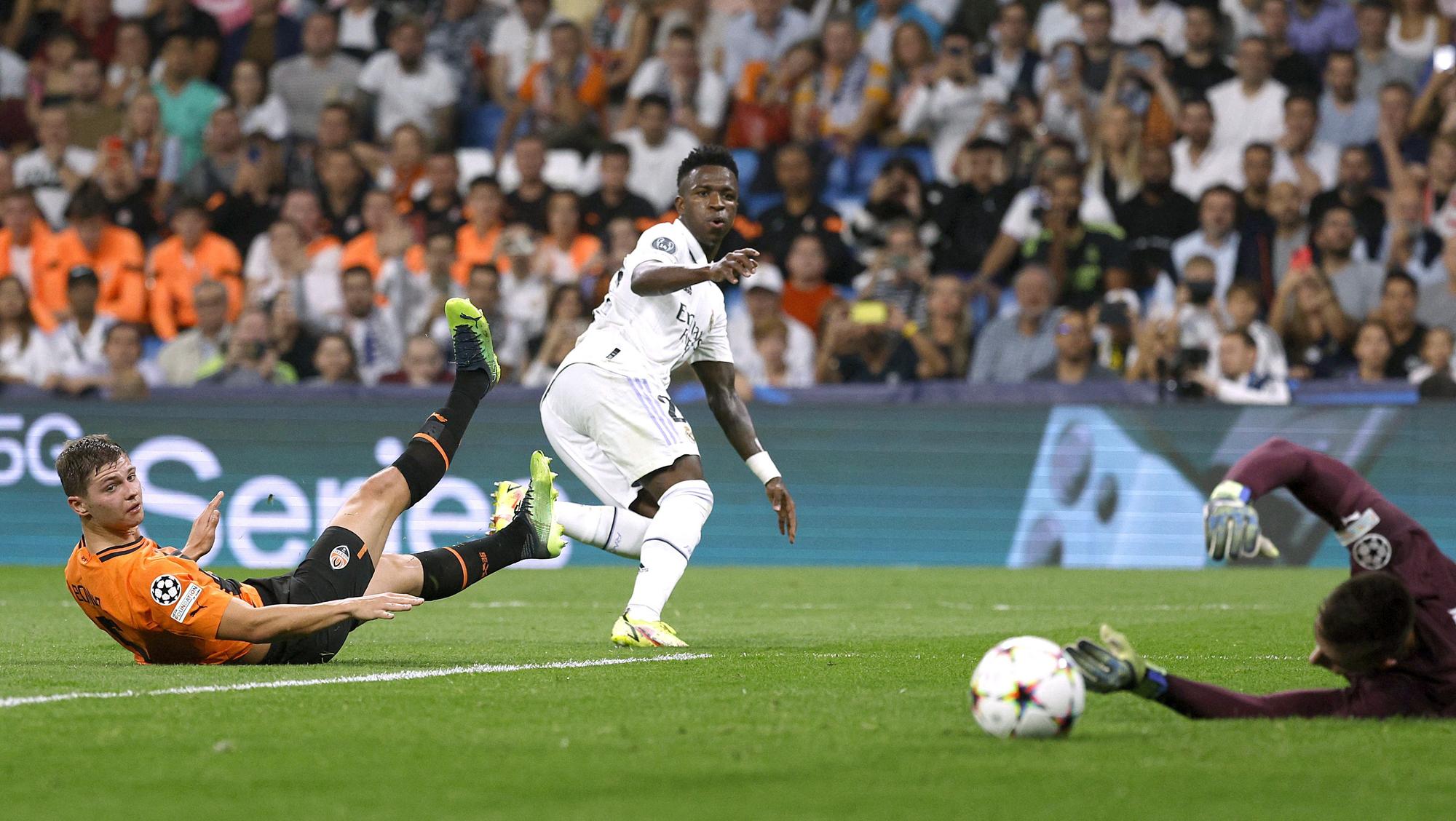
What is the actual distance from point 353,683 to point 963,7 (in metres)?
13.4

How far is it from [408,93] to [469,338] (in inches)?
440

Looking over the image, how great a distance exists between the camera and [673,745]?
4969mm

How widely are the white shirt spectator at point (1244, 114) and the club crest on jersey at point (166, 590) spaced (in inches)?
492

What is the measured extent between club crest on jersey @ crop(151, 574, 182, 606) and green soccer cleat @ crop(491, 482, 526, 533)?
209 cm

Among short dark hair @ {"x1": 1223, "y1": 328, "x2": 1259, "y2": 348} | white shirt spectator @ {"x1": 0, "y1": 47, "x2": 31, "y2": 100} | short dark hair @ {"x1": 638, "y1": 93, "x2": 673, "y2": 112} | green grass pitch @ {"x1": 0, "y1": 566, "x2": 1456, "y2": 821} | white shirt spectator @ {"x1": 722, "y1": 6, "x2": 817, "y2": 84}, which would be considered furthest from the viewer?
white shirt spectator @ {"x1": 0, "y1": 47, "x2": 31, "y2": 100}

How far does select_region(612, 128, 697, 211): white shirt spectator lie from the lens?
1738 centimetres

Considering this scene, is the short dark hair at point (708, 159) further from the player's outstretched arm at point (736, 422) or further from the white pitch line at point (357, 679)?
the white pitch line at point (357, 679)

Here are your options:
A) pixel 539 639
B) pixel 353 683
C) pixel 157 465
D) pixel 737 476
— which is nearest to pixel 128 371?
pixel 157 465

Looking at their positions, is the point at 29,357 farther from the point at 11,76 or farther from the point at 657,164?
the point at 657,164

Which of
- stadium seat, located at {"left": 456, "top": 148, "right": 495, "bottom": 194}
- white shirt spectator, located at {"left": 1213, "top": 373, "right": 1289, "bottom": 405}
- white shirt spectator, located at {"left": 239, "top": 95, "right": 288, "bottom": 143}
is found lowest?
white shirt spectator, located at {"left": 1213, "top": 373, "right": 1289, "bottom": 405}

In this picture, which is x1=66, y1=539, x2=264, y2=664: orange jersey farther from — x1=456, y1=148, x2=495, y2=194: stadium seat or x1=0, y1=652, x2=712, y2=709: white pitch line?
x1=456, y1=148, x2=495, y2=194: stadium seat

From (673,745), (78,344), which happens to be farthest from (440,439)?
(78,344)

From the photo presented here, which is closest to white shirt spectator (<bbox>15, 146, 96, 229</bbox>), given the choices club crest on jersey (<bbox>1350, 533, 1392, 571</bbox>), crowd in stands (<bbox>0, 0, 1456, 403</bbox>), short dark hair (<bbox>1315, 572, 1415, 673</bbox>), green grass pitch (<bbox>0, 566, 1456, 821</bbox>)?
crowd in stands (<bbox>0, 0, 1456, 403</bbox>)

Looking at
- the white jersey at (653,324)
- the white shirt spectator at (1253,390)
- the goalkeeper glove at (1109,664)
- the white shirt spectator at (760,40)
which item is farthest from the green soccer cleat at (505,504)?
the white shirt spectator at (760,40)
